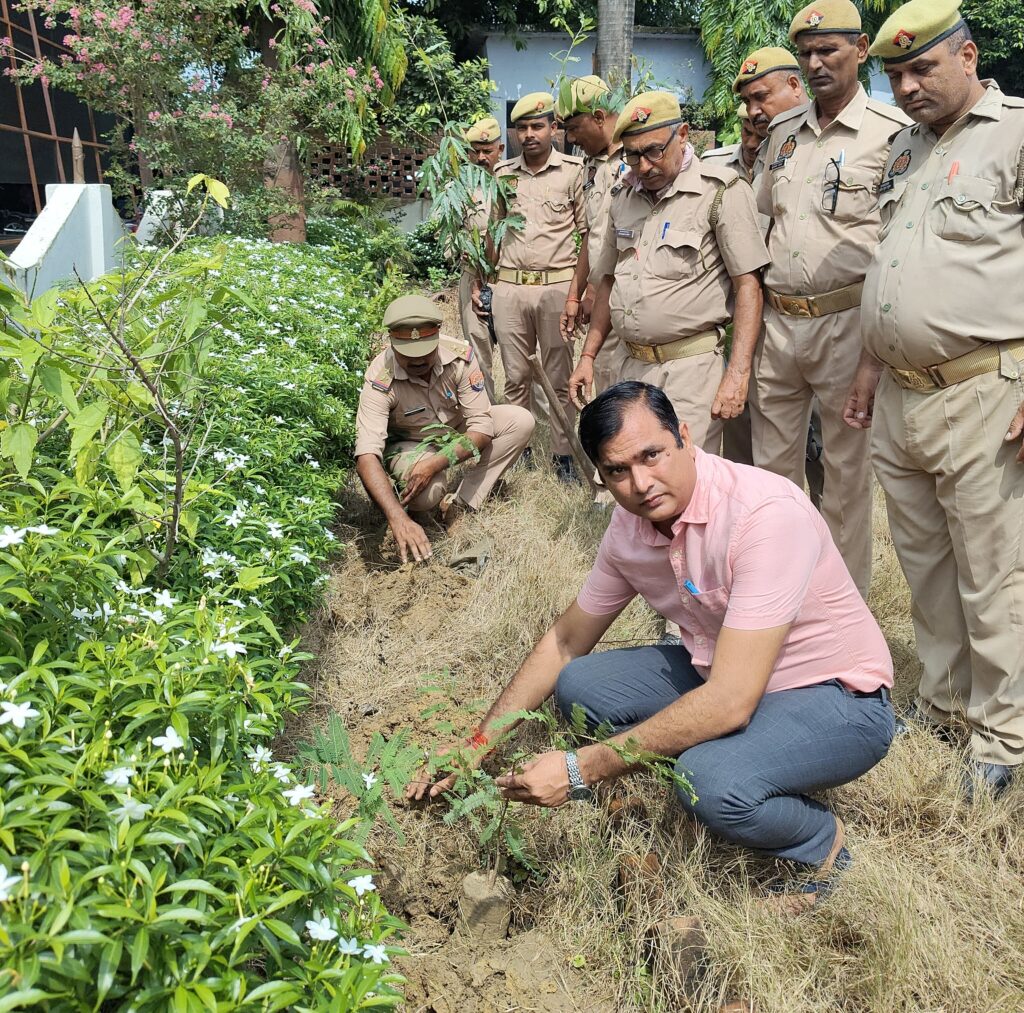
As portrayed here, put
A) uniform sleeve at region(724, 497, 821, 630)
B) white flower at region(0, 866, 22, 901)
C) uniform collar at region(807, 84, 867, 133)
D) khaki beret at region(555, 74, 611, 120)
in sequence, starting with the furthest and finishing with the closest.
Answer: khaki beret at region(555, 74, 611, 120) → uniform collar at region(807, 84, 867, 133) → uniform sleeve at region(724, 497, 821, 630) → white flower at region(0, 866, 22, 901)

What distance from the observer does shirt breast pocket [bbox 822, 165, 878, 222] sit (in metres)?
3.27

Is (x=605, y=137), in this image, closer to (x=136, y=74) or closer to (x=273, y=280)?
(x=273, y=280)

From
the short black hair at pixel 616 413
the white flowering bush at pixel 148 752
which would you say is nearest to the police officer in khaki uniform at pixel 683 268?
the short black hair at pixel 616 413

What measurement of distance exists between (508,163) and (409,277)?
6.81 metres

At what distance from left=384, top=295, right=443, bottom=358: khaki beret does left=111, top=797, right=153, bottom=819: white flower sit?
10.4 feet

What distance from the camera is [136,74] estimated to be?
8.10 meters

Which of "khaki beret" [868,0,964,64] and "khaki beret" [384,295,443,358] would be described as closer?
"khaki beret" [868,0,964,64]

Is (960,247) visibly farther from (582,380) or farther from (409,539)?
(409,539)

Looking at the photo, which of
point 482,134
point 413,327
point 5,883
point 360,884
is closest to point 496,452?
point 413,327

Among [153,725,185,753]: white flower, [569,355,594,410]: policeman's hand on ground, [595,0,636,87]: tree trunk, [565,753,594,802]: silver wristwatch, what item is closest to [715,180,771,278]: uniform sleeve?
[569,355,594,410]: policeman's hand on ground

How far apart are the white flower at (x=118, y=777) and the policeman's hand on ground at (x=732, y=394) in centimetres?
266

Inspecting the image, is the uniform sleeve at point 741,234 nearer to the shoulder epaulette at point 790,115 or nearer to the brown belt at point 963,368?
the shoulder epaulette at point 790,115

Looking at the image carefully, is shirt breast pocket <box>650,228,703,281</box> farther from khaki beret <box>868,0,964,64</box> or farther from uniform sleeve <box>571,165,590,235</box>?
uniform sleeve <box>571,165,590,235</box>

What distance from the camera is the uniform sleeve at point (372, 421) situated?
14.0ft
